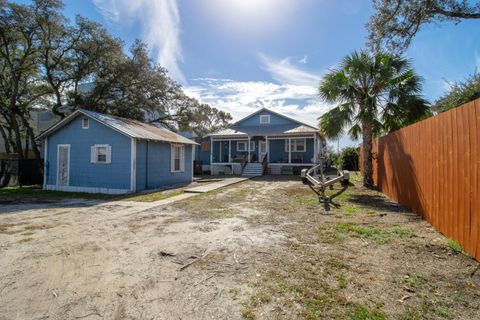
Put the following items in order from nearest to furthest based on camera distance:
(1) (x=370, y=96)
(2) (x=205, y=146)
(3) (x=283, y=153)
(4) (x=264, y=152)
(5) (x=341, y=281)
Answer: (5) (x=341, y=281) → (1) (x=370, y=96) → (3) (x=283, y=153) → (4) (x=264, y=152) → (2) (x=205, y=146)

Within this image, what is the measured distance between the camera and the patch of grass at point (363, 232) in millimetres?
5098

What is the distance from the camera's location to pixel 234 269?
3.77 metres

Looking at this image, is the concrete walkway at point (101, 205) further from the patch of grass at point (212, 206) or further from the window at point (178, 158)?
the window at point (178, 158)

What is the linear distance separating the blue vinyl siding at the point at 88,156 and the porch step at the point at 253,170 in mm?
10334

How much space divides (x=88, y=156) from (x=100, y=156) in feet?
2.21

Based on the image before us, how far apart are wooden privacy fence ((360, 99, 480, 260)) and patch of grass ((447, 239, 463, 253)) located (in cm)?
7

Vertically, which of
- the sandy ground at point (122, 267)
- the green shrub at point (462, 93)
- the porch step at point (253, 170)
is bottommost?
the sandy ground at point (122, 267)

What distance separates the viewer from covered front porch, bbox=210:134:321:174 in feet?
72.5

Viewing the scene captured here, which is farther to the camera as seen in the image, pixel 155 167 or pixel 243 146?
pixel 243 146

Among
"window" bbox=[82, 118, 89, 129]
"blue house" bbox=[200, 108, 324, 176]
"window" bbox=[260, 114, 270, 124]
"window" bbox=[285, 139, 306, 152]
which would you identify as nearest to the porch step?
"blue house" bbox=[200, 108, 324, 176]

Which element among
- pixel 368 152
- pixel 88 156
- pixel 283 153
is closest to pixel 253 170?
pixel 283 153

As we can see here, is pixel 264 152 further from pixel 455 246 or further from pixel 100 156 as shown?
pixel 455 246

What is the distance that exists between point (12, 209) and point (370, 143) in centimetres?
1397

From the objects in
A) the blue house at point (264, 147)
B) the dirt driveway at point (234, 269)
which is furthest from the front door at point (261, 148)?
the dirt driveway at point (234, 269)
